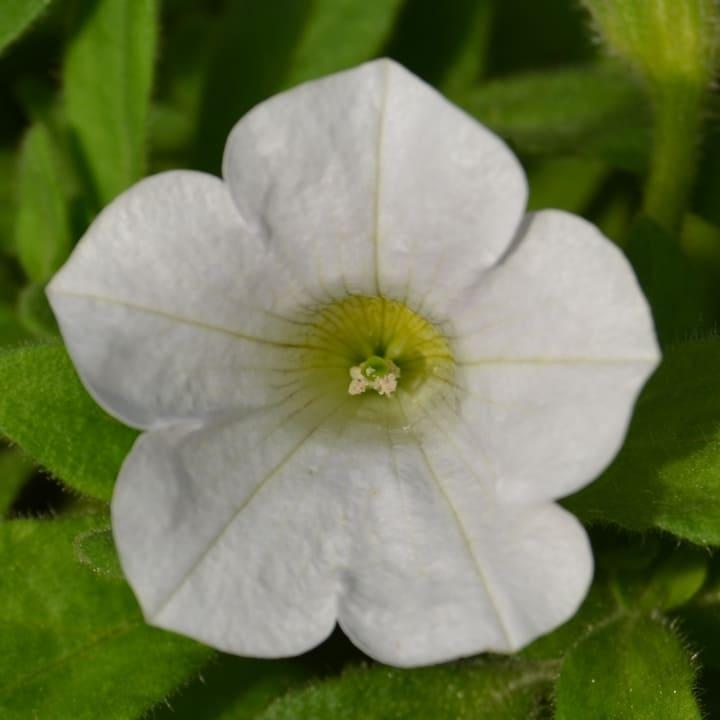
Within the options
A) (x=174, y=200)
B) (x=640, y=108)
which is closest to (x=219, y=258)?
(x=174, y=200)

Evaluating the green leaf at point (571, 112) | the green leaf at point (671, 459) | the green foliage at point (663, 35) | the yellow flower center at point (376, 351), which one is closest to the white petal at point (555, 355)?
the yellow flower center at point (376, 351)

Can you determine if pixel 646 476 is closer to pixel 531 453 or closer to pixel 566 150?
pixel 531 453

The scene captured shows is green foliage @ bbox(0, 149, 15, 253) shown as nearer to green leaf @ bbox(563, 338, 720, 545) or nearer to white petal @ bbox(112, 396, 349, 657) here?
white petal @ bbox(112, 396, 349, 657)

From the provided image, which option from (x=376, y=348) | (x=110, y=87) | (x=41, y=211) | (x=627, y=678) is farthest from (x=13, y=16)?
(x=627, y=678)

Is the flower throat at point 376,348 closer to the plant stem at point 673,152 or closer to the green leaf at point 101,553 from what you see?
the green leaf at point 101,553

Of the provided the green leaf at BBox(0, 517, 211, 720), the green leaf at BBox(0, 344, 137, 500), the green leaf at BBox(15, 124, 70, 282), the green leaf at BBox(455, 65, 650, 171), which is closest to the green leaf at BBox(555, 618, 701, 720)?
the green leaf at BBox(0, 517, 211, 720)

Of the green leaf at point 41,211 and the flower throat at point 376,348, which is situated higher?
the flower throat at point 376,348
